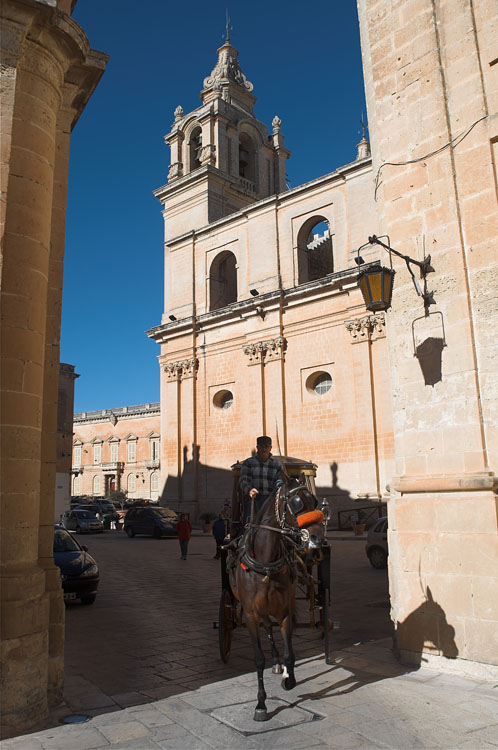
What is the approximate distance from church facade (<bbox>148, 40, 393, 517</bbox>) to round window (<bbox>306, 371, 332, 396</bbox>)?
5 centimetres

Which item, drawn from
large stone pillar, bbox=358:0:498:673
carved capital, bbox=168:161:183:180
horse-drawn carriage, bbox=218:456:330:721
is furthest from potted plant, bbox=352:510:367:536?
carved capital, bbox=168:161:183:180

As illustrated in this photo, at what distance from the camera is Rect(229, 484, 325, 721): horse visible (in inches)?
215

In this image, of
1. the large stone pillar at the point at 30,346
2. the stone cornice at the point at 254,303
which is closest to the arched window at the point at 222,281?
the stone cornice at the point at 254,303

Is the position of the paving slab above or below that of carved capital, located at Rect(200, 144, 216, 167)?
below

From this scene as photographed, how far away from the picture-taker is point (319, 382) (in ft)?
92.4

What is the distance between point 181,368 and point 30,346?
27716mm

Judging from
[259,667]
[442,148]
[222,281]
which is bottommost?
[259,667]

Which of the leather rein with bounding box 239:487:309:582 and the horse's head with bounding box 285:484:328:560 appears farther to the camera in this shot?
the leather rein with bounding box 239:487:309:582

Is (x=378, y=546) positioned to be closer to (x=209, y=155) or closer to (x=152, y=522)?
(x=152, y=522)

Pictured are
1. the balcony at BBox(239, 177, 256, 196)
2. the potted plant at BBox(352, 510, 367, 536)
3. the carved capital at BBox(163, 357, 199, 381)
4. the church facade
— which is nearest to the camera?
the potted plant at BBox(352, 510, 367, 536)

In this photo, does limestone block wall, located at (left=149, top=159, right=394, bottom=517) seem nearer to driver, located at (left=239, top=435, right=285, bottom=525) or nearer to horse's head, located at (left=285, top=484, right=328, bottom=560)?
driver, located at (left=239, top=435, right=285, bottom=525)

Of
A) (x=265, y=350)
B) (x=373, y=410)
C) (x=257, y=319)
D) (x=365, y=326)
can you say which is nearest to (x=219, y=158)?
(x=257, y=319)

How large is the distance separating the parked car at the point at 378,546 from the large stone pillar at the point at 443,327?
8331mm

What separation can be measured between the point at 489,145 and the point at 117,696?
6.98 meters
